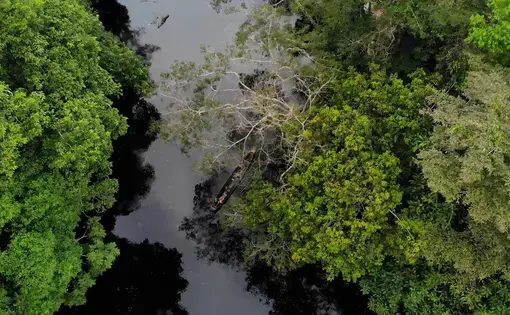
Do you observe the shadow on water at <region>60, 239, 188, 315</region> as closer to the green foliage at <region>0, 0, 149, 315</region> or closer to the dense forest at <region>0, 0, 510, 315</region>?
the dense forest at <region>0, 0, 510, 315</region>

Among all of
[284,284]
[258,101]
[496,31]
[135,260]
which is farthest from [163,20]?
[496,31]

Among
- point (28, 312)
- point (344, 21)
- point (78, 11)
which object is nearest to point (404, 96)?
point (344, 21)

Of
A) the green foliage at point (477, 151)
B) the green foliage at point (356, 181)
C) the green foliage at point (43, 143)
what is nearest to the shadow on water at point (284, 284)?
the green foliage at point (356, 181)

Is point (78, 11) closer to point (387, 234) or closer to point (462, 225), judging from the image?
point (387, 234)

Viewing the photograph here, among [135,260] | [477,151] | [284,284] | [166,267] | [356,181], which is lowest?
[135,260]

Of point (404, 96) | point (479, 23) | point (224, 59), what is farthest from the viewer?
point (224, 59)

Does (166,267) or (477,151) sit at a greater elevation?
(477,151)

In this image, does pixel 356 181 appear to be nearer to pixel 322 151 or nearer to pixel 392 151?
pixel 322 151

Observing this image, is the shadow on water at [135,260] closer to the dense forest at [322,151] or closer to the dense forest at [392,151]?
the dense forest at [322,151]
